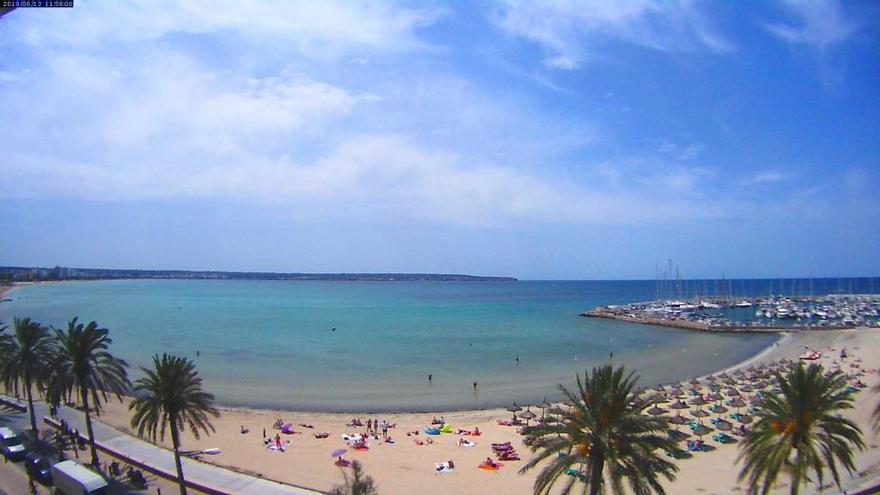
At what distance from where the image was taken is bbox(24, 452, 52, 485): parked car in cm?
2183

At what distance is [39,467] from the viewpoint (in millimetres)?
22469

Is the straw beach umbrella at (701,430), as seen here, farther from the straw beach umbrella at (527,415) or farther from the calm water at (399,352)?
the calm water at (399,352)

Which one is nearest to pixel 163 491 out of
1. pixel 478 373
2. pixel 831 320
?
pixel 478 373

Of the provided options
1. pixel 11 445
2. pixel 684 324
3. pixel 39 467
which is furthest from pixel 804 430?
pixel 684 324

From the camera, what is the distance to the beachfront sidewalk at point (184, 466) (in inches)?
838

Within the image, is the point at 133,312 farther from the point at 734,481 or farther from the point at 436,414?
the point at 734,481

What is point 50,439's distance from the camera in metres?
28.2

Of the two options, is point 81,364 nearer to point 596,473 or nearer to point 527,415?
point 596,473

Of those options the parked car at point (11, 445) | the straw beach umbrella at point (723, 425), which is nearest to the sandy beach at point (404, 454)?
the straw beach umbrella at point (723, 425)

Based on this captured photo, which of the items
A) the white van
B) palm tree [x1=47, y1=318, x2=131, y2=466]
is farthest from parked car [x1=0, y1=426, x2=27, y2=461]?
the white van

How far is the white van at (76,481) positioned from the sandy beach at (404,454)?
25.9ft

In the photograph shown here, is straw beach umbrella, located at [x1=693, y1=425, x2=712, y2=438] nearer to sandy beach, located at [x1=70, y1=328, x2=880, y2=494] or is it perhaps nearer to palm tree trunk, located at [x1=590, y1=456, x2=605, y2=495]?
sandy beach, located at [x1=70, y1=328, x2=880, y2=494]

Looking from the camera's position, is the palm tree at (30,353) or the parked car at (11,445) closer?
the parked car at (11,445)

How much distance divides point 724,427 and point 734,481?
28.4ft
